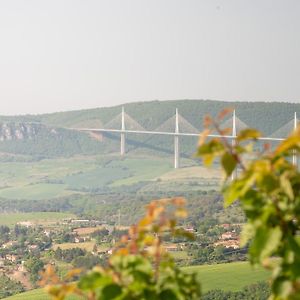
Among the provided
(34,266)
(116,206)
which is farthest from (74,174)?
(34,266)

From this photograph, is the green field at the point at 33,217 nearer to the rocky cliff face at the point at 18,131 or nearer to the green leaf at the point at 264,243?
the rocky cliff face at the point at 18,131

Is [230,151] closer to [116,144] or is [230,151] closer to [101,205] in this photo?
[101,205]

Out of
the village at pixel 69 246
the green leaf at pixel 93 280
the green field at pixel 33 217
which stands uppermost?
the green leaf at pixel 93 280

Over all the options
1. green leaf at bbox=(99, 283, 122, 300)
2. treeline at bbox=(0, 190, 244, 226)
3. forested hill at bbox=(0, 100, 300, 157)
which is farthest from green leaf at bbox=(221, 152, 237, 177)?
forested hill at bbox=(0, 100, 300, 157)

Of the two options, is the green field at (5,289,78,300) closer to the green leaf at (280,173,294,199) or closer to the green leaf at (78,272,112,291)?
the green leaf at (78,272,112,291)

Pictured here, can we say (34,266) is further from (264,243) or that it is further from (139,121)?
(139,121)

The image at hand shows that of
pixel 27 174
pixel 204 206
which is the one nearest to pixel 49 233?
pixel 204 206

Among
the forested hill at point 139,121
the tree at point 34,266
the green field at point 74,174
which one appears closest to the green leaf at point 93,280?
the tree at point 34,266
